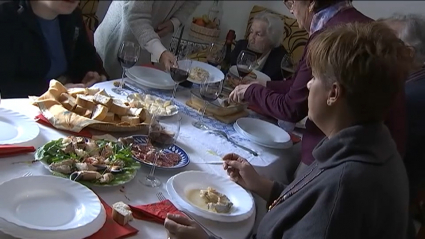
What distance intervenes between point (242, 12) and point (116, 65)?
2159 mm

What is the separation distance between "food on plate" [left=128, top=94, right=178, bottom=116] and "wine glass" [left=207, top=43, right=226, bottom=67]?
1.91ft

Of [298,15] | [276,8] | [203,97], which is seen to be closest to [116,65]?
[203,97]

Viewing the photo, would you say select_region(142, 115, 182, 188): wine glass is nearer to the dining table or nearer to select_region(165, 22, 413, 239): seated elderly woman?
the dining table

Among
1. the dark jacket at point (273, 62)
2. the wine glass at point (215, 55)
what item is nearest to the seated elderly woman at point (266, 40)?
the dark jacket at point (273, 62)

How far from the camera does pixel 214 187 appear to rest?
1.35 metres

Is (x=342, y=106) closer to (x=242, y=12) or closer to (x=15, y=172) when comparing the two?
(x=15, y=172)

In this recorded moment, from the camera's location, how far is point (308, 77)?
1.64 m

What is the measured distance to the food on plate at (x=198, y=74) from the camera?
2.13 meters

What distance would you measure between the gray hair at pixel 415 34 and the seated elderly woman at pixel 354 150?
0.90 metres

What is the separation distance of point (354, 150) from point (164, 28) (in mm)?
1885

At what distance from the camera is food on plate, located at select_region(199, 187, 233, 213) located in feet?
3.98

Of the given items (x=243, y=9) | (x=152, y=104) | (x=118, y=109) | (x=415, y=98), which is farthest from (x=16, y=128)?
(x=243, y=9)

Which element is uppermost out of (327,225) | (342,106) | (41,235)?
(342,106)

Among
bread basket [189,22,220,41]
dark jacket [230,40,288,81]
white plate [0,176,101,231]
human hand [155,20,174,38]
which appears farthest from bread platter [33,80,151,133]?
bread basket [189,22,220,41]
